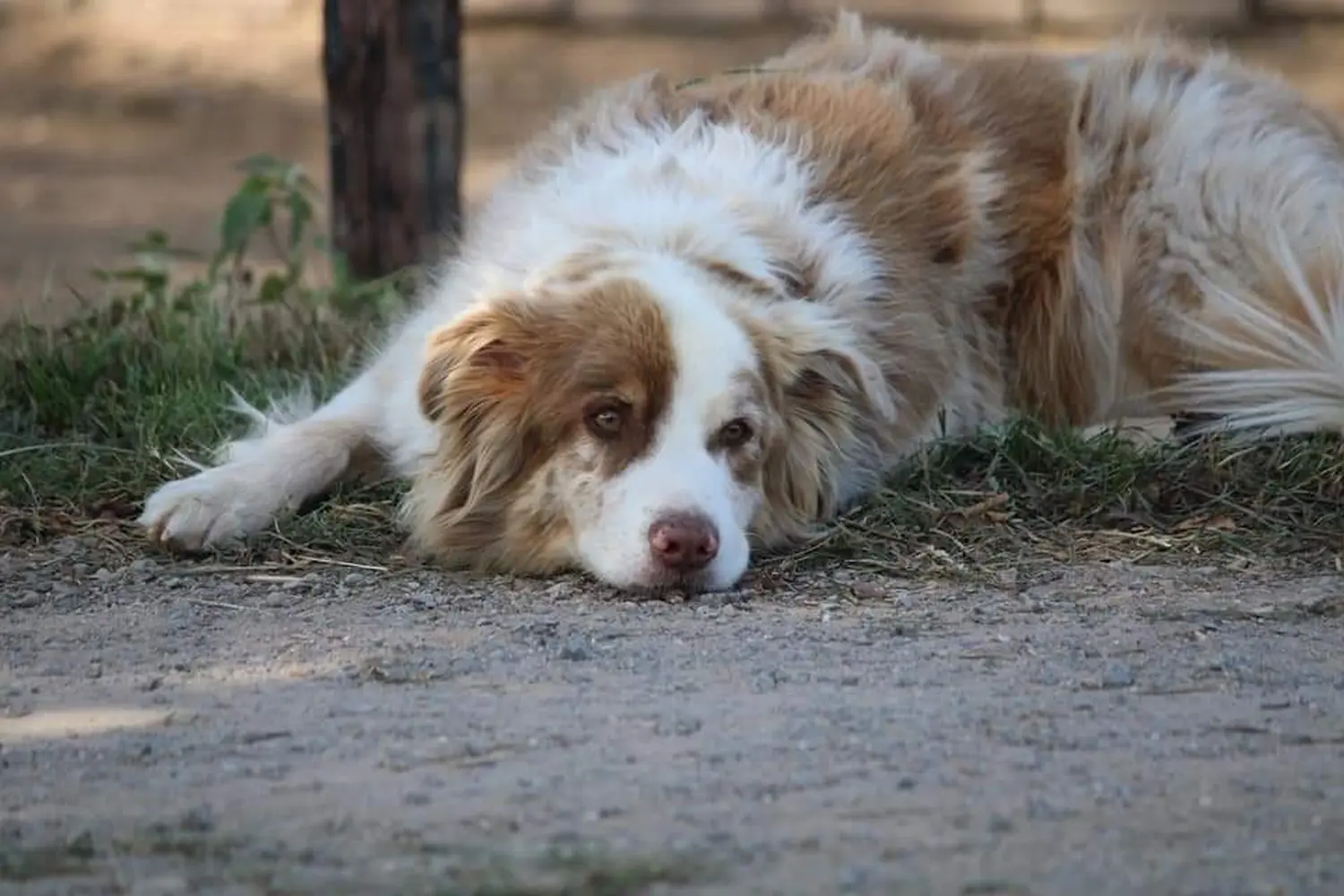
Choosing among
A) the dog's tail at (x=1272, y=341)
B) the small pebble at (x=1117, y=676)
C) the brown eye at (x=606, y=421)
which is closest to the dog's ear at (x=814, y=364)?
the brown eye at (x=606, y=421)

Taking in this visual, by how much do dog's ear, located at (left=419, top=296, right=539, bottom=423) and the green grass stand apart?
422mm

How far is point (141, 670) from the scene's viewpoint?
12.0 ft

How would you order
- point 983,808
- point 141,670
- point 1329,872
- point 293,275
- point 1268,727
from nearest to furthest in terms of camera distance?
point 1329,872
point 983,808
point 1268,727
point 141,670
point 293,275

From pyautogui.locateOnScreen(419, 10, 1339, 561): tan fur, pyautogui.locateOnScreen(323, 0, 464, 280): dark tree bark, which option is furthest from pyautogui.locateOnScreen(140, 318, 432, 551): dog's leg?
pyautogui.locateOnScreen(323, 0, 464, 280): dark tree bark

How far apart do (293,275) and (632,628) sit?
289cm

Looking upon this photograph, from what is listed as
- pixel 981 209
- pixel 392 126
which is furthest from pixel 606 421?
pixel 392 126

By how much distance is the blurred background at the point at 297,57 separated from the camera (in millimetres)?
10922

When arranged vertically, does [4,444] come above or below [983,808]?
below

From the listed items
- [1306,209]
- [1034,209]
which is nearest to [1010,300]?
[1034,209]

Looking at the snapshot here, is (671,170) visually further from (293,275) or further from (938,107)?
(293,275)

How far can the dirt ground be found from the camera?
267 centimetres

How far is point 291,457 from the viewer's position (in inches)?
193

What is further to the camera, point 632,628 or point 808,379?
point 808,379

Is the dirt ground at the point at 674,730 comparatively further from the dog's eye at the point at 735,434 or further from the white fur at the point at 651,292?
the dog's eye at the point at 735,434
